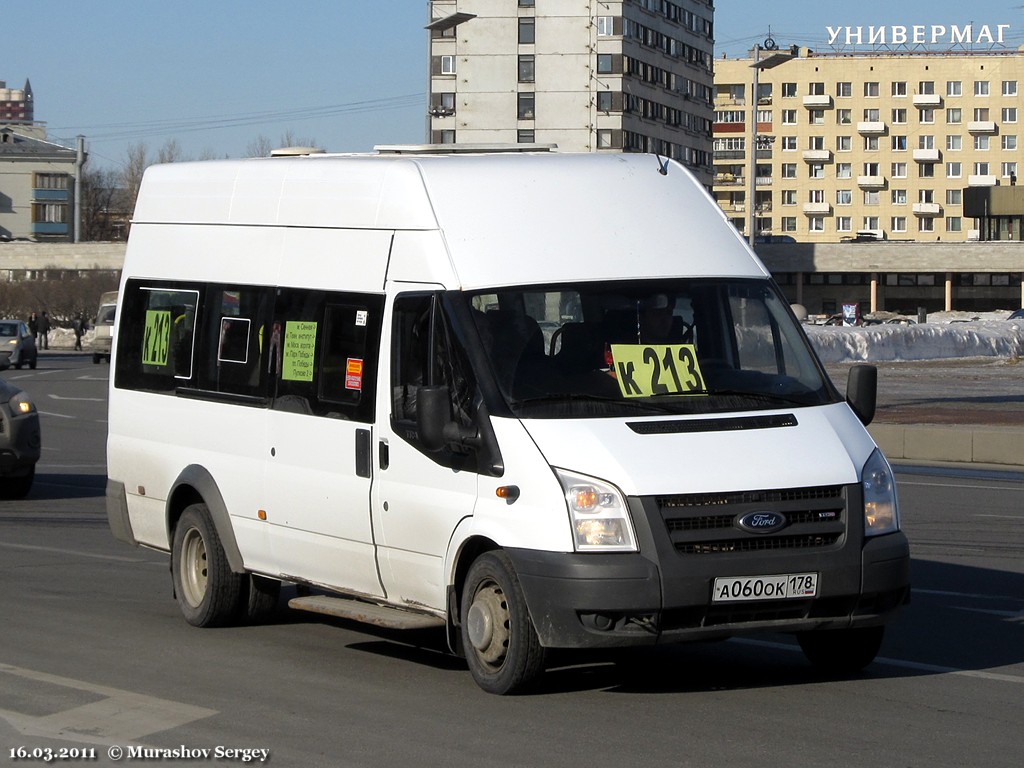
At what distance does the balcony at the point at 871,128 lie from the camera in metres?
156

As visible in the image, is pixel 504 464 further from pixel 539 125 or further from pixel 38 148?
pixel 38 148

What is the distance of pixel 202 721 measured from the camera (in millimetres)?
6738

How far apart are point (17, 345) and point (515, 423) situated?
48256 millimetres

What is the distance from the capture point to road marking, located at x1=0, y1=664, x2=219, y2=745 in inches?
257

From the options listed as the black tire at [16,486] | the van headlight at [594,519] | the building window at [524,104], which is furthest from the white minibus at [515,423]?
the building window at [524,104]

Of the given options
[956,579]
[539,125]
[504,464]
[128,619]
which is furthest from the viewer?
[539,125]

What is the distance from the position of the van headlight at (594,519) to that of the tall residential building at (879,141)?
149m

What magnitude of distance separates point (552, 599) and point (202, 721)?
149 cm

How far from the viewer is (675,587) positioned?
22.3 ft

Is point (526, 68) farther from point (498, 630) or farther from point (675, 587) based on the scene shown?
point (675, 587)

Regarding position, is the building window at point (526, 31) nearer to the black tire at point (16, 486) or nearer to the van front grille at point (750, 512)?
the black tire at point (16, 486)

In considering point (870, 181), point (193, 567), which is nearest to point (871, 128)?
point (870, 181)

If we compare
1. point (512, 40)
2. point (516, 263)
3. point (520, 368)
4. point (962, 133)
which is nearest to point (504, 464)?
point (520, 368)

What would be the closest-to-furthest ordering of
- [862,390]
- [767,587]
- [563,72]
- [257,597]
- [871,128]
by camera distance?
[767,587], [862,390], [257,597], [563,72], [871,128]
